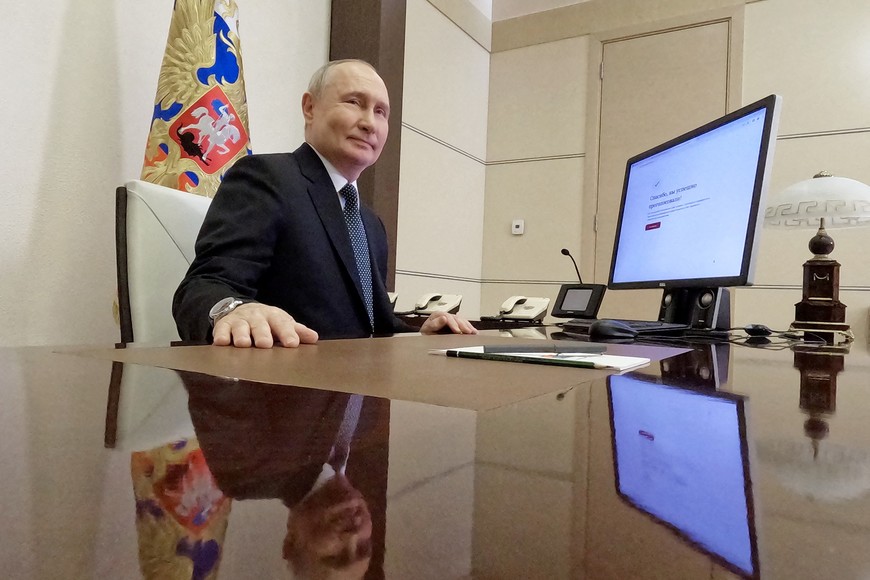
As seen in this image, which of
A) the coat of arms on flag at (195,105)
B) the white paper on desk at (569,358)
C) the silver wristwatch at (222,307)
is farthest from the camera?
the coat of arms on flag at (195,105)

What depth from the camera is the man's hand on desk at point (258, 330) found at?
79 centimetres

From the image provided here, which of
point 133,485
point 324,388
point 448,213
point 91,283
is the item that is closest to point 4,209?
point 91,283

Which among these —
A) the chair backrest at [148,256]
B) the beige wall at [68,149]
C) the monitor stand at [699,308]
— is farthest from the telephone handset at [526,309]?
the beige wall at [68,149]

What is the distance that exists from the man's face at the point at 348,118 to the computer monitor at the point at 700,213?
31.3 inches

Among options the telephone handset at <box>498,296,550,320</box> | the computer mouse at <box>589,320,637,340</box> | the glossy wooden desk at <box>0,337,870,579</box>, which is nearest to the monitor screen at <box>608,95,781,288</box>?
the computer mouse at <box>589,320,637,340</box>

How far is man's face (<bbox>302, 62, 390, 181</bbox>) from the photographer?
65.1 inches

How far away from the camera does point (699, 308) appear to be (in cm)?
150

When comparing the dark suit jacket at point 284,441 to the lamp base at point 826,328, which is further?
the lamp base at point 826,328

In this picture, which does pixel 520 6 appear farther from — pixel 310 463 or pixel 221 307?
pixel 310 463

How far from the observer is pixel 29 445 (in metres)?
0.26

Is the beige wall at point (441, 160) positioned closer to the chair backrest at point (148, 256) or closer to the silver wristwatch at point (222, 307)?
the chair backrest at point (148, 256)

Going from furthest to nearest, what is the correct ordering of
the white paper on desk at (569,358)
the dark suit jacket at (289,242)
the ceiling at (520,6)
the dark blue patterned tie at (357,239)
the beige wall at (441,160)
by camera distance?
the ceiling at (520,6), the beige wall at (441,160), the dark blue patterned tie at (357,239), the dark suit jacket at (289,242), the white paper on desk at (569,358)

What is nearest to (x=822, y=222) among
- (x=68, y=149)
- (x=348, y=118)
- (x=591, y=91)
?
(x=348, y=118)

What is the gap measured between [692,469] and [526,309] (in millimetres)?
2066
